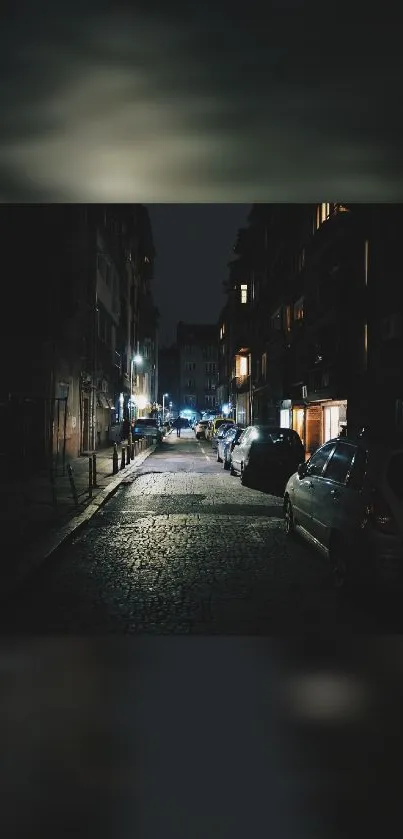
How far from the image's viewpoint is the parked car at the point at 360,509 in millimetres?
6578

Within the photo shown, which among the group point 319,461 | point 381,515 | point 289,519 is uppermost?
point 319,461

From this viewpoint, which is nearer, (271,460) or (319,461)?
(319,461)

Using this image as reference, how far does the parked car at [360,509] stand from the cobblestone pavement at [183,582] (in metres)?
0.46

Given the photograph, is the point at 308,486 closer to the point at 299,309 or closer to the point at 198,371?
the point at 299,309

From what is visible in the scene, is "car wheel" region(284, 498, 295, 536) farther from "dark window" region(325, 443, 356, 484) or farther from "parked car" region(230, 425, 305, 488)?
"parked car" region(230, 425, 305, 488)

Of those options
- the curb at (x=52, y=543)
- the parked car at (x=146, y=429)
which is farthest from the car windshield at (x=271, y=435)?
the parked car at (x=146, y=429)

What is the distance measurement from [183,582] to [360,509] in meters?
2.22

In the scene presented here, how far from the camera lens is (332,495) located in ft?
26.5

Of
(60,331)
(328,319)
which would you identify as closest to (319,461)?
(60,331)

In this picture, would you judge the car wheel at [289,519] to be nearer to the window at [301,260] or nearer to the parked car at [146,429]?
the window at [301,260]

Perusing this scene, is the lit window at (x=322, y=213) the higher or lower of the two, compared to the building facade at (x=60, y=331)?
higher

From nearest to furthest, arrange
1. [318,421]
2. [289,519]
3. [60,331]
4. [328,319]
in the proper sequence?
[289,519], [60,331], [328,319], [318,421]

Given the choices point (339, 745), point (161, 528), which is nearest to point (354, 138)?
point (339, 745)

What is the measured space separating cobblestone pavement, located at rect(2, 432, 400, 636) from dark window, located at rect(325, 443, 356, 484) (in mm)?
1234
